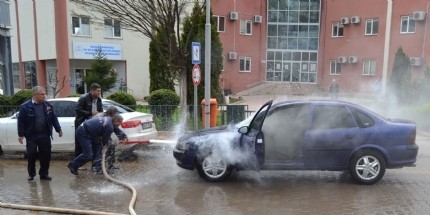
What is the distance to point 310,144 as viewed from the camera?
6031 mm

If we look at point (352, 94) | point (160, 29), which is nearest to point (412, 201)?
point (160, 29)

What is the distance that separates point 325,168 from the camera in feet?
20.0

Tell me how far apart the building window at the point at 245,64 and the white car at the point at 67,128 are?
906 inches

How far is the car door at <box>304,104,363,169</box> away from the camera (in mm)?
6031

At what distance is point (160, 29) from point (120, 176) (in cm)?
633

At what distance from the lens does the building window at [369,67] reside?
2724cm

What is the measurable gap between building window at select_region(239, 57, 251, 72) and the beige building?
7598mm

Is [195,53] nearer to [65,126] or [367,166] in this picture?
[65,126]

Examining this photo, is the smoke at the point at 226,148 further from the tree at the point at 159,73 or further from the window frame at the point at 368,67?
the window frame at the point at 368,67

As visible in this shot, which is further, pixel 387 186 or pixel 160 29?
pixel 160 29

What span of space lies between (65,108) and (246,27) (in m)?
24.3

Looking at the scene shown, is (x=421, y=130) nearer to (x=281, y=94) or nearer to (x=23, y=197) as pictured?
(x=23, y=197)

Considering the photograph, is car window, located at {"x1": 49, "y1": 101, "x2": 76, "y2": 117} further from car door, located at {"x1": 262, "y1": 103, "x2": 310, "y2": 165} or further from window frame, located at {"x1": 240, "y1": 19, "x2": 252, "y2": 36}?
window frame, located at {"x1": 240, "y1": 19, "x2": 252, "y2": 36}

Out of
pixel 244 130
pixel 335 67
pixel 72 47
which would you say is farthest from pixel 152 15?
pixel 335 67
